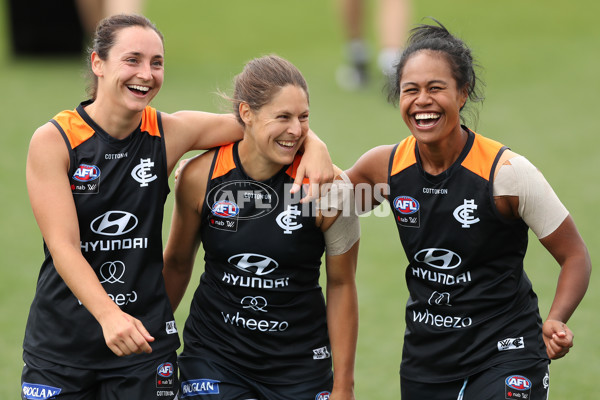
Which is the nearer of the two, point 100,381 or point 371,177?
point 100,381

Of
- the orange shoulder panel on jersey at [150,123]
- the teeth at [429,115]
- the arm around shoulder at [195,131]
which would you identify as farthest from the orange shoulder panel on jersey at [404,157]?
the orange shoulder panel on jersey at [150,123]

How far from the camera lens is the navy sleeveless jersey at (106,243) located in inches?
139

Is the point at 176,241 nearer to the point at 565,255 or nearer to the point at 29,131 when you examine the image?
the point at 565,255

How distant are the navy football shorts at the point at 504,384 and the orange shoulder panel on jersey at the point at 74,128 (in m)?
1.74

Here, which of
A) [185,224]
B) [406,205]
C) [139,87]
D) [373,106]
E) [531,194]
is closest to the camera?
[531,194]

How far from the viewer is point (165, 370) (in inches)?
143

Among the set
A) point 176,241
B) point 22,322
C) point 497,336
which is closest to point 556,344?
point 497,336

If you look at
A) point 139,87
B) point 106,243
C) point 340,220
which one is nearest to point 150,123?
point 139,87

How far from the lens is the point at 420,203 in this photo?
12.0 ft

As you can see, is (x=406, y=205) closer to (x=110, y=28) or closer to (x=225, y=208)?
(x=225, y=208)

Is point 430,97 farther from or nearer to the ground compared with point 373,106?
nearer to the ground

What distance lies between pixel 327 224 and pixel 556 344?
1.02m

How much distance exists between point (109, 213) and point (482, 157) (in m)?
1.51

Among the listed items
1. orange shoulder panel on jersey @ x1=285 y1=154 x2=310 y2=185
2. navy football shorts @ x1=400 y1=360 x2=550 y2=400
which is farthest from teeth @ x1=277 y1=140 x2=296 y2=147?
navy football shorts @ x1=400 y1=360 x2=550 y2=400
